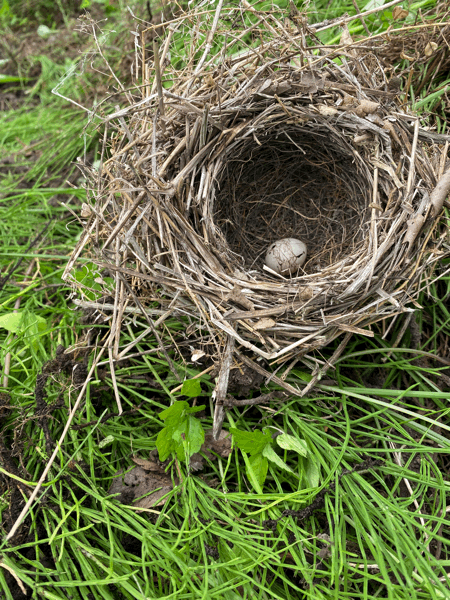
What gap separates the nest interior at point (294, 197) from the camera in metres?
2.13

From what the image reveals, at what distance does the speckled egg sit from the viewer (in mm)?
2254

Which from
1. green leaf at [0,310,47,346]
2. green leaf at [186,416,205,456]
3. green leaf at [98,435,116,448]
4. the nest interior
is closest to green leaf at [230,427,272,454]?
green leaf at [186,416,205,456]

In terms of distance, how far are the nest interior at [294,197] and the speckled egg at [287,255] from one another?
8 cm

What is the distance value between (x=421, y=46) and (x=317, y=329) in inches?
63.5

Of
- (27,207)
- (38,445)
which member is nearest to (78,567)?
(38,445)

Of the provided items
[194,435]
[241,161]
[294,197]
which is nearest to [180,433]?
[194,435]

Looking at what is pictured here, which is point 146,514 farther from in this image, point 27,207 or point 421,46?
point 421,46

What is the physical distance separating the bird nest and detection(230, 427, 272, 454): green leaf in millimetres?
152

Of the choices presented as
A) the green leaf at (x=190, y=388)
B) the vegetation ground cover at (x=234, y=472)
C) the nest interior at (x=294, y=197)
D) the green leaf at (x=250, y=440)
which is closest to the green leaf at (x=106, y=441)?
the vegetation ground cover at (x=234, y=472)

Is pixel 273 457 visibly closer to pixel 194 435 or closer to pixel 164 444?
pixel 194 435

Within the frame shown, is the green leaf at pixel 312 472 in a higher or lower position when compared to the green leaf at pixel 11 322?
lower

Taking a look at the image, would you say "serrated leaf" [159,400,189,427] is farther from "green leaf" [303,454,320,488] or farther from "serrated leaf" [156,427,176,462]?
"green leaf" [303,454,320,488]

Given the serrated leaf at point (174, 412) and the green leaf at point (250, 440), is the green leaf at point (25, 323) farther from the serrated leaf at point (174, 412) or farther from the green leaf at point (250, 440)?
the green leaf at point (250, 440)

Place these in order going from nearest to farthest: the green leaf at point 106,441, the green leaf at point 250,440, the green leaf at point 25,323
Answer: the green leaf at point 250,440 → the green leaf at point 106,441 → the green leaf at point 25,323
